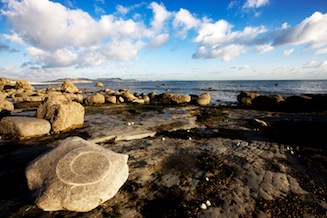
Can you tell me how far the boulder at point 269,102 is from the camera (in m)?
19.0

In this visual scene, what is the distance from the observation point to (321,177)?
18.5 feet

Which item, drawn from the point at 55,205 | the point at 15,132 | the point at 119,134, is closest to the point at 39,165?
the point at 55,205

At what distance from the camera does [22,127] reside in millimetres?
8977

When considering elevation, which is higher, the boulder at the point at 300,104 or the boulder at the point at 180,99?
the boulder at the point at 300,104

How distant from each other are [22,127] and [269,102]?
21035 mm

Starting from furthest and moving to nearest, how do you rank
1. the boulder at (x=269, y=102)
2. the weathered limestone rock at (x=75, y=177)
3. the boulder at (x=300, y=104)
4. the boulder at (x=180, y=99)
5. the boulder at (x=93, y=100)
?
the boulder at (x=180, y=99)
the boulder at (x=93, y=100)
the boulder at (x=269, y=102)
the boulder at (x=300, y=104)
the weathered limestone rock at (x=75, y=177)

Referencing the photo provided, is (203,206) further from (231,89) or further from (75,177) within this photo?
(231,89)

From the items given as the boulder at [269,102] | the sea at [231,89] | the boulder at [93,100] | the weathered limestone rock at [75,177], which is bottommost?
the sea at [231,89]

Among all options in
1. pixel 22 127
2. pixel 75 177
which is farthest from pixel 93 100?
pixel 75 177

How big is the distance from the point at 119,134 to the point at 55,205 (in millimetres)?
5522

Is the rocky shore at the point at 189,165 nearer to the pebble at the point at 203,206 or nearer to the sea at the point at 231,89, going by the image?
the pebble at the point at 203,206

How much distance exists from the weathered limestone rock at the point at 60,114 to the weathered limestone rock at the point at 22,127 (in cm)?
73

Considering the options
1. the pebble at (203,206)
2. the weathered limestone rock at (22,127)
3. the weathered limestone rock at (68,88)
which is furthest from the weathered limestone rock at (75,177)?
the weathered limestone rock at (68,88)

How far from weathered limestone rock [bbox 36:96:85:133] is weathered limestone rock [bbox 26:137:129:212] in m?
5.83
